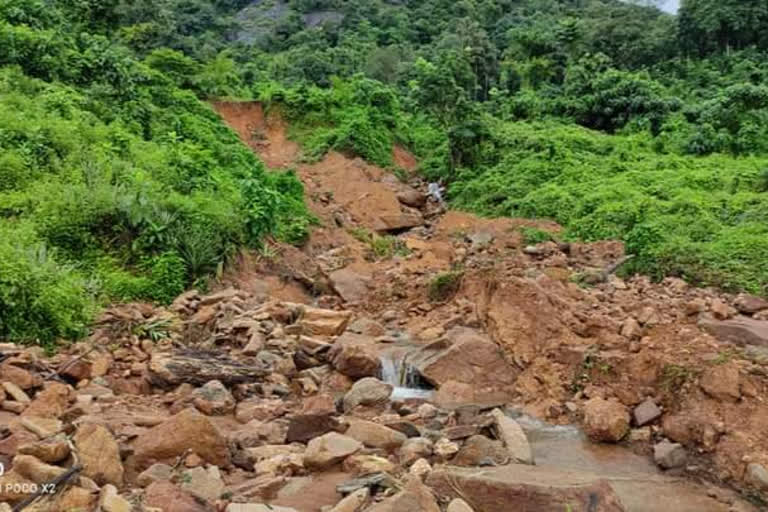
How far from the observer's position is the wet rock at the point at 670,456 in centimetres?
669

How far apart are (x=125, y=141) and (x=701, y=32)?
108 ft

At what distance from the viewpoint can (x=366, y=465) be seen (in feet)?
18.9

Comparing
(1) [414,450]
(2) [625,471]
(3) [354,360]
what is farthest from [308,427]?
(2) [625,471]

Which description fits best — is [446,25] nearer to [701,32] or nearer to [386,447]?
[701,32]

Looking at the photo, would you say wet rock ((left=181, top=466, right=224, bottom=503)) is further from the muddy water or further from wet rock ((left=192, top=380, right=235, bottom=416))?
the muddy water

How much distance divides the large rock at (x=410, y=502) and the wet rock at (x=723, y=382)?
372 centimetres

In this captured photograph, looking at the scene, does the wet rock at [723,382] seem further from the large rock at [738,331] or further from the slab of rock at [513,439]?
the slab of rock at [513,439]

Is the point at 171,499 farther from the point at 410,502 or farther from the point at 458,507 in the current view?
the point at 458,507

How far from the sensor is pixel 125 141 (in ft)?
→ 48.5

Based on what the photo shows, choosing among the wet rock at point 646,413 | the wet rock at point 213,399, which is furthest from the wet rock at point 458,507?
the wet rock at point 646,413

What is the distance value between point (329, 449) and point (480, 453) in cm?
146

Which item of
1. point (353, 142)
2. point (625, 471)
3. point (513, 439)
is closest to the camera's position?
point (625, 471)

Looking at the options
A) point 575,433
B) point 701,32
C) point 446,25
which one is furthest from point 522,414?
point 446,25

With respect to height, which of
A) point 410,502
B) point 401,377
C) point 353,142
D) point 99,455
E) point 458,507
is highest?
point 353,142
